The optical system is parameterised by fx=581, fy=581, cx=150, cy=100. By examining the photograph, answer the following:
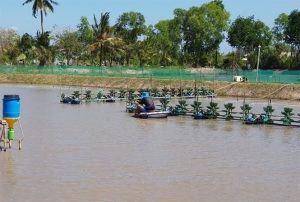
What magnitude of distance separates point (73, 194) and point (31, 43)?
274ft

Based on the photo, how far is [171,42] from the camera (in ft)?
378

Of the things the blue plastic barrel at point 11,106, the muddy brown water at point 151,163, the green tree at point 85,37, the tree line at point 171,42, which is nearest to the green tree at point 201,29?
the tree line at point 171,42

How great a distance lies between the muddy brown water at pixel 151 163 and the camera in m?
12.2

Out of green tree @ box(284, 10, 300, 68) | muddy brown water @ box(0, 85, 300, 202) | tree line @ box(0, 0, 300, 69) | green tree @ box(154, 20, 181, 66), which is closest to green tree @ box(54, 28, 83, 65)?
tree line @ box(0, 0, 300, 69)

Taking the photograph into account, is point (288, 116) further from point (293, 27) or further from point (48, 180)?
point (293, 27)

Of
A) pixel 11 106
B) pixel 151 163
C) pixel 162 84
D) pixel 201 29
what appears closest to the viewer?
pixel 151 163

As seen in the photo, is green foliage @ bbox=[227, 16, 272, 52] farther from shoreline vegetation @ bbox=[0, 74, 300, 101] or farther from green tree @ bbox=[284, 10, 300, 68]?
shoreline vegetation @ bbox=[0, 74, 300, 101]

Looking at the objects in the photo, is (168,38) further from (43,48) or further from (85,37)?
(43,48)

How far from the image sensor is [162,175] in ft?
46.2

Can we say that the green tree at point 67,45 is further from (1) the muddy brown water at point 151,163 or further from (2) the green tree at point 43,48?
(1) the muddy brown water at point 151,163

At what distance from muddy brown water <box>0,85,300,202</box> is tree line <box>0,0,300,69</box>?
5796 centimetres

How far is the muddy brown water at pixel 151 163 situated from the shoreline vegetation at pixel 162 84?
21710 mm

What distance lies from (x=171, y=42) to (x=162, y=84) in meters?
53.6

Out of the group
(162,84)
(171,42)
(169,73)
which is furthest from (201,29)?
(162,84)
